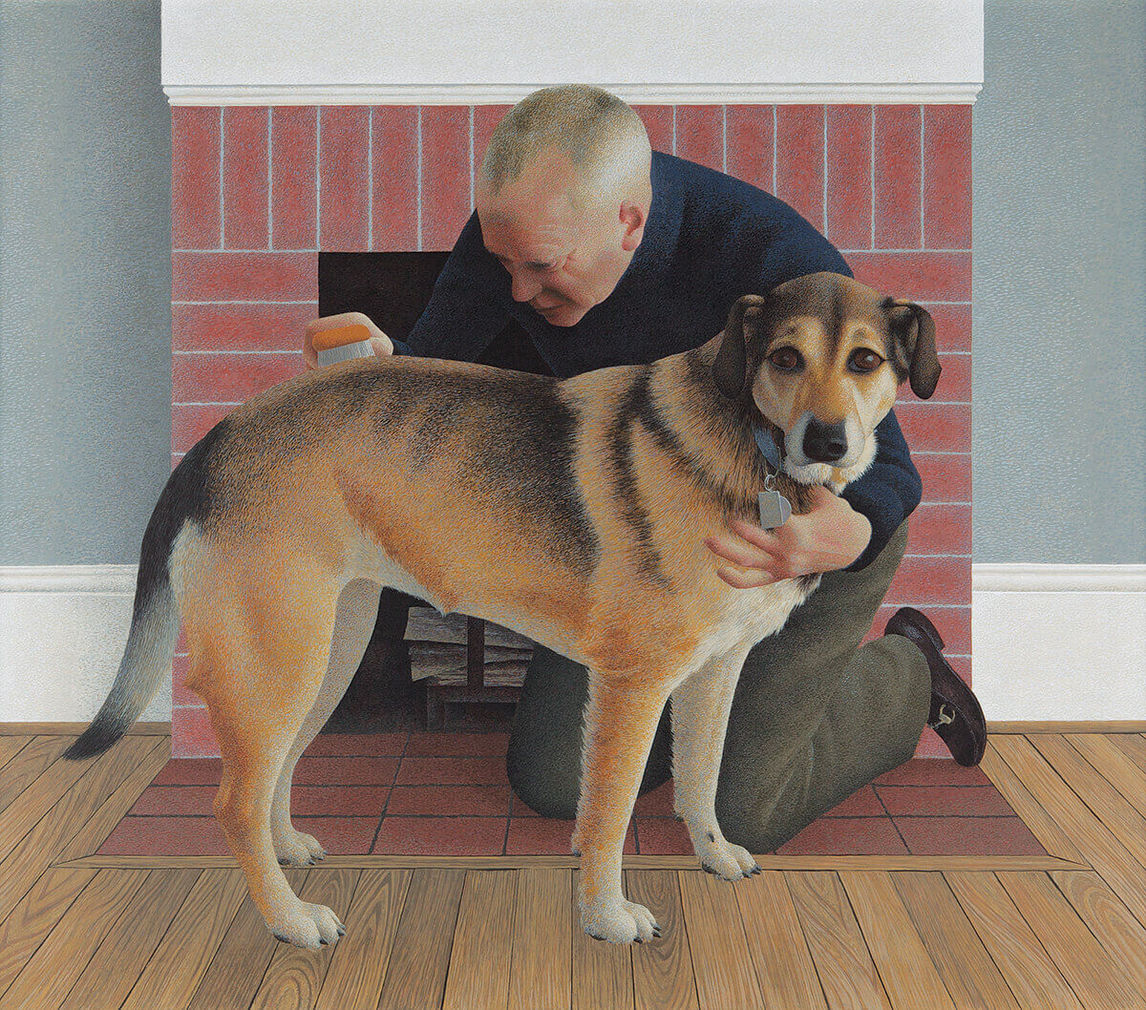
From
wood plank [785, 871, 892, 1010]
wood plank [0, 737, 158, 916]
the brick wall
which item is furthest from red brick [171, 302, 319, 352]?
wood plank [785, 871, 892, 1010]

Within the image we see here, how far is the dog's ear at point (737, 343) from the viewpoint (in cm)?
126

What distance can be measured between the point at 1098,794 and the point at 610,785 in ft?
3.66

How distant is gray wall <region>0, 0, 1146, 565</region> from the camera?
87.6 inches

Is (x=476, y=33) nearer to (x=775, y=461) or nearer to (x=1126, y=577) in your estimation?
(x=775, y=461)

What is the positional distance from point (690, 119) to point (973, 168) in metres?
0.66

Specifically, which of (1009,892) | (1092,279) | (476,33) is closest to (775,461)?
(1009,892)

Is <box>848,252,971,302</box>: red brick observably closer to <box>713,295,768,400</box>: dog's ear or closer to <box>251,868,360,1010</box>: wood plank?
<box>713,295,768,400</box>: dog's ear

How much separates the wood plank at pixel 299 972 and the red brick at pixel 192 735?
667 millimetres

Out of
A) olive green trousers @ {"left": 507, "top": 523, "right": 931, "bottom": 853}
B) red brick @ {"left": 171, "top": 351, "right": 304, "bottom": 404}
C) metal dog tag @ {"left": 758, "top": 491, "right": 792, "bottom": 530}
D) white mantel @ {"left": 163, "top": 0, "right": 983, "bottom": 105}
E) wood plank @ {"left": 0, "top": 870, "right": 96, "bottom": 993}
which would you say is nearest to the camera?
metal dog tag @ {"left": 758, "top": 491, "right": 792, "bottom": 530}

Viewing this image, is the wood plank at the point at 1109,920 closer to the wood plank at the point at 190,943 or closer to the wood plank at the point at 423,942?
the wood plank at the point at 423,942

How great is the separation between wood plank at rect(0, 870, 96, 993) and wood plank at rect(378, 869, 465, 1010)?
0.50 m

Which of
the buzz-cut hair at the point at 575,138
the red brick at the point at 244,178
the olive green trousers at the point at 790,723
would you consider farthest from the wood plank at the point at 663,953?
the red brick at the point at 244,178

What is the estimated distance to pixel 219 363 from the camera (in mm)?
2127

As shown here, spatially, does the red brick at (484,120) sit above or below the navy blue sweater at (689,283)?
above
